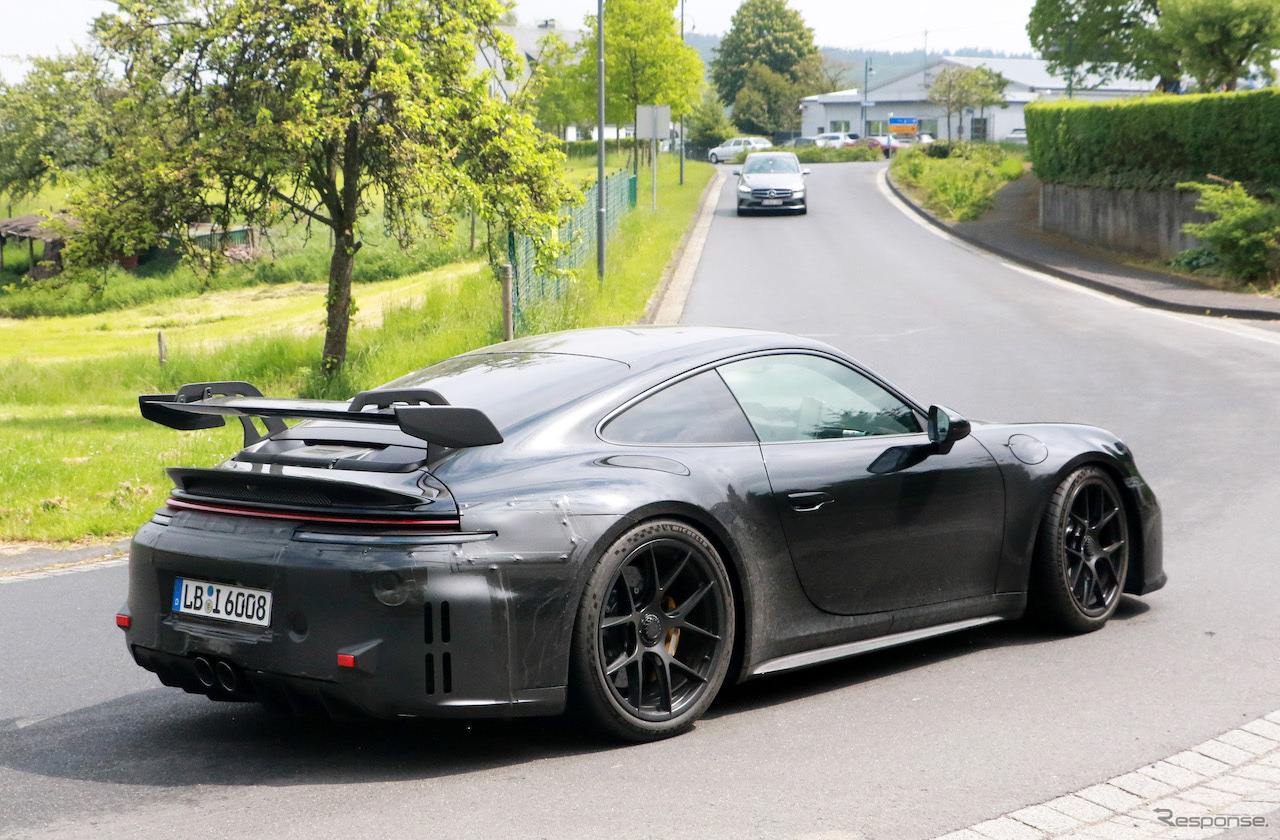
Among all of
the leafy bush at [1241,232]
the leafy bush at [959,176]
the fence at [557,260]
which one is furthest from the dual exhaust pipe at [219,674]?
the leafy bush at [959,176]

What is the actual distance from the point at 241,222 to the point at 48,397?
561 centimetres

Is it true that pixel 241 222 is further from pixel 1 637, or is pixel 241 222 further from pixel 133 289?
pixel 133 289

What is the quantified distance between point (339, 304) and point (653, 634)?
15.0 meters

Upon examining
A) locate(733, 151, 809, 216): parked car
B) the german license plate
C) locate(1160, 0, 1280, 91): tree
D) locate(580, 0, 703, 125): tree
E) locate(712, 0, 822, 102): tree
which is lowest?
the german license plate

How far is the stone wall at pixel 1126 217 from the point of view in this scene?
26.1m

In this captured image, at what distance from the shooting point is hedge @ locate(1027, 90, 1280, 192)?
23891 millimetres

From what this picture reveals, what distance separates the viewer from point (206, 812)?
3959 millimetres

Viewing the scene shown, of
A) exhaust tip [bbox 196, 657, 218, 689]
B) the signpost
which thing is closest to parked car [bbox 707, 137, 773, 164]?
the signpost

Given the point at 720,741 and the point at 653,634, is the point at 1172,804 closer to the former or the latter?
the point at 720,741

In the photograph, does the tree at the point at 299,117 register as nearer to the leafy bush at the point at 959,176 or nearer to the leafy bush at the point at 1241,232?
the leafy bush at the point at 1241,232

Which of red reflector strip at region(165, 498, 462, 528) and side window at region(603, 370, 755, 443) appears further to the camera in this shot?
side window at region(603, 370, 755, 443)

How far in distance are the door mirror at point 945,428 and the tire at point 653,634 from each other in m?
1.20

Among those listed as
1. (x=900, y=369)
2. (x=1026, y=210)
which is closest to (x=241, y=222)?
(x=900, y=369)

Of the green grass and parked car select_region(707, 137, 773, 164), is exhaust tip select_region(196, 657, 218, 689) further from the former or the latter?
parked car select_region(707, 137, 773, 164)
